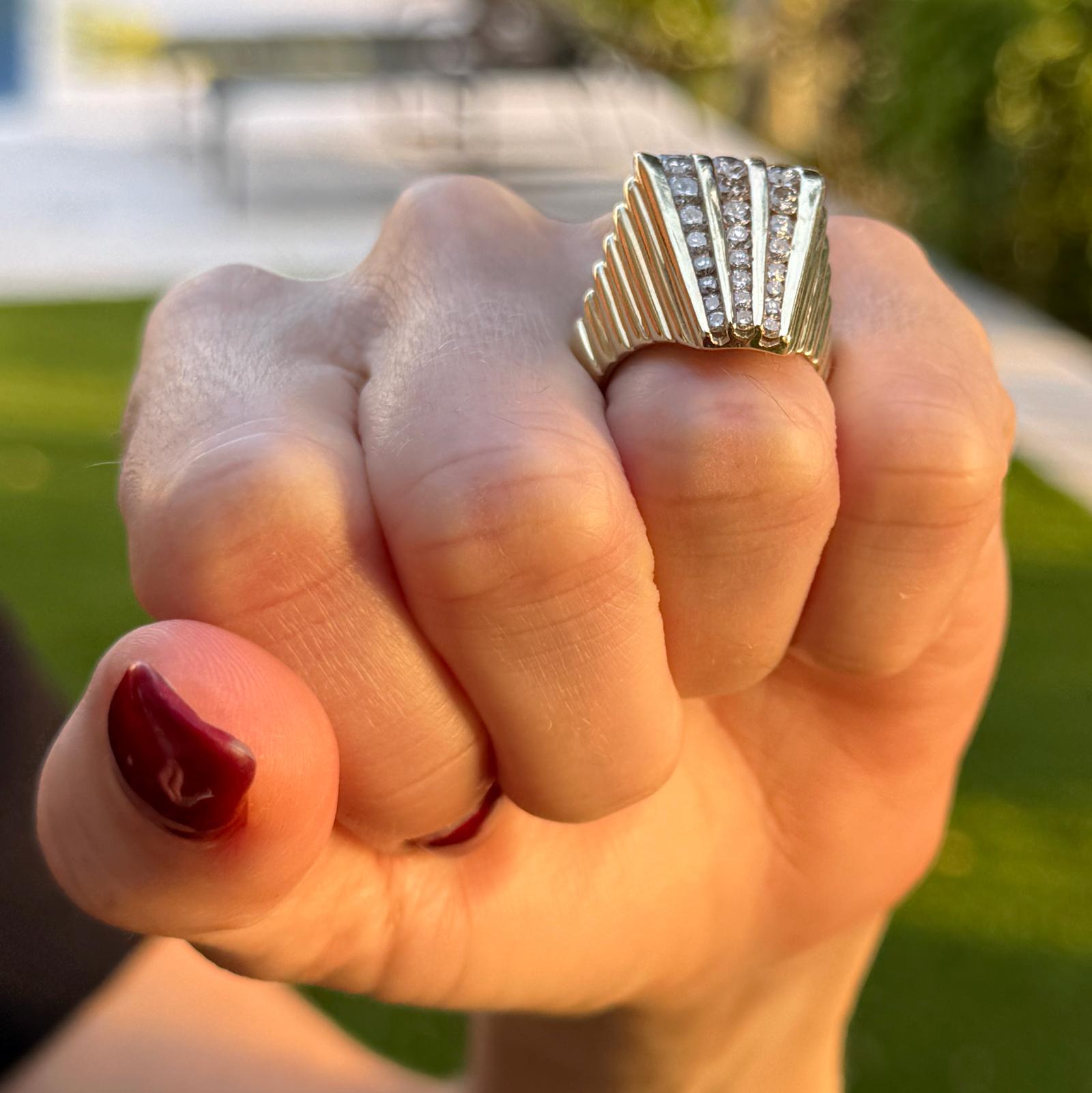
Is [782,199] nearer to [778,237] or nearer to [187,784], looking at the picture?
[778,237]

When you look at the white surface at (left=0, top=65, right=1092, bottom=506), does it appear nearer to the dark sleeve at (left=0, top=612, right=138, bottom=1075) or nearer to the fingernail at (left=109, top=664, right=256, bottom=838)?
the dark sleeve at (left=0, top=612, right=138, bottom=1075)

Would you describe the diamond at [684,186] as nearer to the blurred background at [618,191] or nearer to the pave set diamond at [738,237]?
the pave set diamond at [738,237]

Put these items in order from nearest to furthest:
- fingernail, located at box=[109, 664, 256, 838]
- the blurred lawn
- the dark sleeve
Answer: fingernail, located at box=[109, 664, 256, 838] < the dark sleeve < the blurred lawn

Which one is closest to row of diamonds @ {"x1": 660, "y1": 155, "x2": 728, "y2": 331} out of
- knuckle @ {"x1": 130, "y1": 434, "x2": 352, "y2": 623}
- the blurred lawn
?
knuckle @ {"x1": 130, "y1": 434, "x2": 352, "y2": 623}

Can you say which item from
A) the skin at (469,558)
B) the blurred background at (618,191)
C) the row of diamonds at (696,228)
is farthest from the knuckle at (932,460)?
the blurred background at (618,191)

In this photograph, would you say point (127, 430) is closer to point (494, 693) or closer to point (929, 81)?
point (494, 693)

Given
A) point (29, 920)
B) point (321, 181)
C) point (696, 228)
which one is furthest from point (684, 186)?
point (321, 181)

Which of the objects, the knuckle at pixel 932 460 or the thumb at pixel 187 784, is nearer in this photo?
the thumb at pixel 187 784
